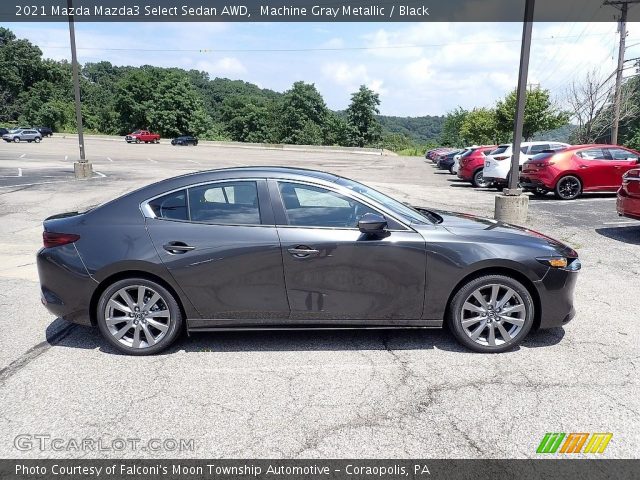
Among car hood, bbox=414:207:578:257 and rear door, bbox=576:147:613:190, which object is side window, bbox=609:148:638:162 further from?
car hood, bbox=414:207:578:257

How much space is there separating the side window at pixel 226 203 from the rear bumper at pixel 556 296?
2390 millimetres

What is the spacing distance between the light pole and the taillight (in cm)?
796

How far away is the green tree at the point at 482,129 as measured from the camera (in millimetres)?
48303

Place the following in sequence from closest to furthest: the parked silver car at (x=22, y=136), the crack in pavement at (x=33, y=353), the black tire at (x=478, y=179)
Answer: the crack in pavement at (x=33, y=353) < the black tire at (x=478, y=179) < the parked silver car at (x=22, y=136)

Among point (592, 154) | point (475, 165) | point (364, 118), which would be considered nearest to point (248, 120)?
point (364, 118)

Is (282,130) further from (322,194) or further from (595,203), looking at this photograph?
(322,194)

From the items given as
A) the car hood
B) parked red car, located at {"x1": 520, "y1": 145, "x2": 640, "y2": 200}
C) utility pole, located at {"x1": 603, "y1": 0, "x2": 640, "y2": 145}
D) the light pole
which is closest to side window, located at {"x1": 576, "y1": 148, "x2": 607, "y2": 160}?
parked red car, located at {"x1": 520, "y1": 145, "x2": 640, "y2": 200}

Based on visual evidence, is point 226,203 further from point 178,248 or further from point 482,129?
point 482,129

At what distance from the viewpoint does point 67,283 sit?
401cm

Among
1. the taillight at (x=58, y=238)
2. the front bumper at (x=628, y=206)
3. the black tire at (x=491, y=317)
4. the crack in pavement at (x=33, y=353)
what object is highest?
the taillight at (x=58, y=238)

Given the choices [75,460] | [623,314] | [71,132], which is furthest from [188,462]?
Result: [71,132]

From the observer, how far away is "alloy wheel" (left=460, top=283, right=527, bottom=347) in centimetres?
402

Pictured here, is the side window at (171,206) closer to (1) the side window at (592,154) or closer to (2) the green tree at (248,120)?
(1) the side window at (592,154)

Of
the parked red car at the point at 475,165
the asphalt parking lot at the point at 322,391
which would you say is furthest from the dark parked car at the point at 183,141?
the asphalt parking lot at the point at 322,391
